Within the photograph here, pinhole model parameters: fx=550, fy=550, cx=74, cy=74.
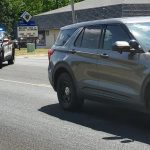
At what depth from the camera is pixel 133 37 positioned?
28.3ft

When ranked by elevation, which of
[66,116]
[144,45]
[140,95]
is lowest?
[66,116]

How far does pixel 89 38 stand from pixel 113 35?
835 millimetres

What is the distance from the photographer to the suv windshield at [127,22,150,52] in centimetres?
846

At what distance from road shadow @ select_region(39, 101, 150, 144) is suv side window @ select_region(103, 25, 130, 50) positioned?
1.27 metres

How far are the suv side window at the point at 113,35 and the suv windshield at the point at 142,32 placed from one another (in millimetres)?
157

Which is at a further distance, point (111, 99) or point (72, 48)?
point (72, 48)

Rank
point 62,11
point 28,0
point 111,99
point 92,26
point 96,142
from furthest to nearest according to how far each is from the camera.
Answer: point 28,0
point 62,11
point 92,26
point 111,99
point 96,142

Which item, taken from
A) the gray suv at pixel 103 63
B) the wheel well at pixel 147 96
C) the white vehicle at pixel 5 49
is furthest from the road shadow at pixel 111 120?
the white vehicle at pixel 5 49

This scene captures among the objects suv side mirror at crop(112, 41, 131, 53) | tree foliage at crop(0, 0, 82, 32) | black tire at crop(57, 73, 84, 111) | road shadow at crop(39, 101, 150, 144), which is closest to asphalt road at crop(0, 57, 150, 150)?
road shadow at crop(39, 101, 150, 144)

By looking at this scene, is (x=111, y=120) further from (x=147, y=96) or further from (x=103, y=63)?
(x=147, y=96)

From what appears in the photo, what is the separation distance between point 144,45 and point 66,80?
246 centimetres

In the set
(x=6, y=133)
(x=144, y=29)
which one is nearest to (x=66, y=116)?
(x=6, y=133)

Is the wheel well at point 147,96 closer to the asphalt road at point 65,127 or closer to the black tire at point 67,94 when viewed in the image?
the asphalt road at point 65,127

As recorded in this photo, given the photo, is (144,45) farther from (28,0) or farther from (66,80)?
(28,0)
